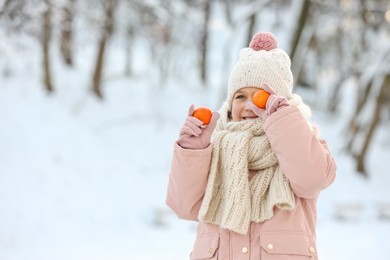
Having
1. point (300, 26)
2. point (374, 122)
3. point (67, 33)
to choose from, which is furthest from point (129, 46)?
point (300, 26)

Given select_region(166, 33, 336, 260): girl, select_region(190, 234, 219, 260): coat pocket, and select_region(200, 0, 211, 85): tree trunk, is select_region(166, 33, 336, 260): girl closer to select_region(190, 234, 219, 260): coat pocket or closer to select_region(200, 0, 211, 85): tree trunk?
select_region(190, 234, 219, 260): coat pocket

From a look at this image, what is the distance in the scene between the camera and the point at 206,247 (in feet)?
7.54

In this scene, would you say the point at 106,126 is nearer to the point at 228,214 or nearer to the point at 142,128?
the point at 142,128

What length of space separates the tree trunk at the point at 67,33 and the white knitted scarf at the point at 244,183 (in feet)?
22.9

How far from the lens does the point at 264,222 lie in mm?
2236

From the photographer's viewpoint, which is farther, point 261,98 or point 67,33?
point 67,33

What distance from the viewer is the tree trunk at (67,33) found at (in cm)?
976

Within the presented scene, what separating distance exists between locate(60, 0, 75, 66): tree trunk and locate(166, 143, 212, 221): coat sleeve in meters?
6.92

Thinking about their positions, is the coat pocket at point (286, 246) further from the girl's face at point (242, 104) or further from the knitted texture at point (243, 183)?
the girl's face at point (242, 104)

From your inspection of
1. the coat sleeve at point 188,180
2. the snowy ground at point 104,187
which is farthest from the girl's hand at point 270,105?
the snowy ground at point 104,187

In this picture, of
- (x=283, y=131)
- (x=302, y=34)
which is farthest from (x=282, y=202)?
(x=302, y=34)

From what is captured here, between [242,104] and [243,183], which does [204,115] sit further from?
[243,183]

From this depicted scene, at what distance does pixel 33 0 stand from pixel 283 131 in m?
5.39

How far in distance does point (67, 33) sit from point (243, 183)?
12.3 meters
